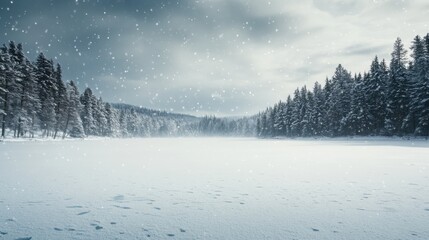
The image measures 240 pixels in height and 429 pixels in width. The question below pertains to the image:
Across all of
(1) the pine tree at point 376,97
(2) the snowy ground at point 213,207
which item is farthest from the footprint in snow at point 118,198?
(1) the pine tree at point 376,97

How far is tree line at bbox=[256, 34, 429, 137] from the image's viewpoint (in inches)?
1655

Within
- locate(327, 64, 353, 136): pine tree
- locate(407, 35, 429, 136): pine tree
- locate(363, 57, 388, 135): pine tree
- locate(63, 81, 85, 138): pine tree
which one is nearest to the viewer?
locate(407, 35, 429, 136): pine tree

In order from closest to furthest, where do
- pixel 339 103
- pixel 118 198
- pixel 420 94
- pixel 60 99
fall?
1. pixel 118 198
2. pixel 420 94
3. pixel 60 99
4. pixel 339 103

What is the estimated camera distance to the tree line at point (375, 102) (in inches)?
1655

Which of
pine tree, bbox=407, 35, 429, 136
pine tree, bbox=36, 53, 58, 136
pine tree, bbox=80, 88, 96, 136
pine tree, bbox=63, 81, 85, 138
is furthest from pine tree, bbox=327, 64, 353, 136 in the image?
pine tree, bbox=80, 88, 96, 136

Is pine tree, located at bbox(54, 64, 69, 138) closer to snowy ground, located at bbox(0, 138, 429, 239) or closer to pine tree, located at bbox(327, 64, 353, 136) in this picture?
snowy ground, located at bbox(0, 138, 429, 239)

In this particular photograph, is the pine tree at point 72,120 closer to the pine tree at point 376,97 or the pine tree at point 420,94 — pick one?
the pine tree at point 376,97

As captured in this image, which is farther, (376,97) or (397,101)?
(376,97)

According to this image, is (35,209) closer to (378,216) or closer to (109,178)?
(109,178)

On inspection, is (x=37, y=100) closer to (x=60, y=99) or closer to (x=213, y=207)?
(x=60, y=99)

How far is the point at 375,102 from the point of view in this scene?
5203cm

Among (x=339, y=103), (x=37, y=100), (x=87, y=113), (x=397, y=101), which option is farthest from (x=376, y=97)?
(x=87, y=113)

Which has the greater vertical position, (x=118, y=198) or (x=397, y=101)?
(x=397, y=101)

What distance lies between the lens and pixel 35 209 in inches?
206
